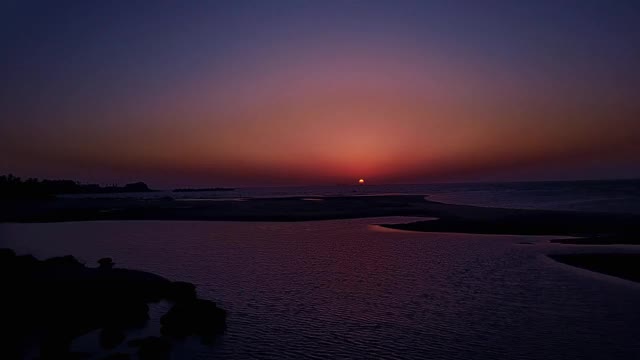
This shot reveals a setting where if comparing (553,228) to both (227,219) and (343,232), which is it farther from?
(227,219)

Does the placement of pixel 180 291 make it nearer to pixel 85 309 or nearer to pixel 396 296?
pixel 85 309

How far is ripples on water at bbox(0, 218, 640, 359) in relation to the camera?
1420cm

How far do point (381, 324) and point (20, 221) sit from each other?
6095 centimetres

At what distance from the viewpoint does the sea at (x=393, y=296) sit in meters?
14.2

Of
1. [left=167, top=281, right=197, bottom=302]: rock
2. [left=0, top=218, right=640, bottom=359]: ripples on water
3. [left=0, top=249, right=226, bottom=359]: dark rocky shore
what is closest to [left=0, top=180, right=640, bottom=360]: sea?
[left=0, top=218, right=640, bottom=359]: ripples on water

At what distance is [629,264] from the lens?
25.8m

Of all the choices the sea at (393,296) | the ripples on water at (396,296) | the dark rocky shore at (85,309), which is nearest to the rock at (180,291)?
the dark rocky shore at (85,309)

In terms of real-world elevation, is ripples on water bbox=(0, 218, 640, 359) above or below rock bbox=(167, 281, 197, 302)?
below

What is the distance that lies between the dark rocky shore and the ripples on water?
53.8 inches

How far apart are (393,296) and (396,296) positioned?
4.7 inches

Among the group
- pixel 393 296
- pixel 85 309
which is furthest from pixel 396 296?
pixel 85 309

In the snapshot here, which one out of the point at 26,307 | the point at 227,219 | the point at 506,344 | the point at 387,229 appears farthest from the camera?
the point at 227,219

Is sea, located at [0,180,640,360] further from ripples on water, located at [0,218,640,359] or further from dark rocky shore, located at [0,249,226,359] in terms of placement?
dark rocky shore, located at [0,249,226,359]

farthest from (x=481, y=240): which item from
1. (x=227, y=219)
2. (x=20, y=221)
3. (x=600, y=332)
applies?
(x=20, y=221)
